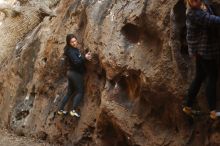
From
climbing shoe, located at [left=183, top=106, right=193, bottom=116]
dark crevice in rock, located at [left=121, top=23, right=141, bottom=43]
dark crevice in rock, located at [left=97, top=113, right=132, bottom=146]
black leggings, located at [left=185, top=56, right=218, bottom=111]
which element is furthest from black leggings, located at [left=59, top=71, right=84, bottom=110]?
black leggings, located at [left=185, top=56, right=218, bottom=111]

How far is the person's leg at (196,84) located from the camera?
650 cm

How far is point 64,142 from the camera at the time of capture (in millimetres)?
10023

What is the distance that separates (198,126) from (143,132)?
4.11 ft

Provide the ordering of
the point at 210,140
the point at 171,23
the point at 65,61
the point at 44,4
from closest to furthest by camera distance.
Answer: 1. the point at 210,140
2. the point at 171,23
3. the point at 65,61
4. the point at 44,4

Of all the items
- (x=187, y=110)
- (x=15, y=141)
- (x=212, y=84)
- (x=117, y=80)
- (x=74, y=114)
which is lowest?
(x=15, y=141)

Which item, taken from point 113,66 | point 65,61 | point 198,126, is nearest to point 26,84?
point 65,61

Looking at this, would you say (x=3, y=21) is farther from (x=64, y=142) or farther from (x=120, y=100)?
(x=120, y=100)

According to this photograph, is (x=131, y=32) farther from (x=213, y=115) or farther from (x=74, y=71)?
(x=213, y=115)

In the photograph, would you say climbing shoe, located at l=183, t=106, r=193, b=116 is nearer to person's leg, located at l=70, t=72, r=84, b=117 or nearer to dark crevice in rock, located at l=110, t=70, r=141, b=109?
dark crevice in rock, located at l=110, t=70, r=141, b=109

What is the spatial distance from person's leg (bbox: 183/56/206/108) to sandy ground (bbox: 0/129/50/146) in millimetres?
4553

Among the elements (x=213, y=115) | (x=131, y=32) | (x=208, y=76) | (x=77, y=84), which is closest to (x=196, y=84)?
(x=208, y=76)

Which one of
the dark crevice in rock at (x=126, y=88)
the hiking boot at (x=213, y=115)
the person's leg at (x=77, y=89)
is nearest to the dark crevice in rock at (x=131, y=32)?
the dark crevice in rock at (x=126, y=88)

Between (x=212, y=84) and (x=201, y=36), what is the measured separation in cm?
68

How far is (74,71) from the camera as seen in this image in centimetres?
968
